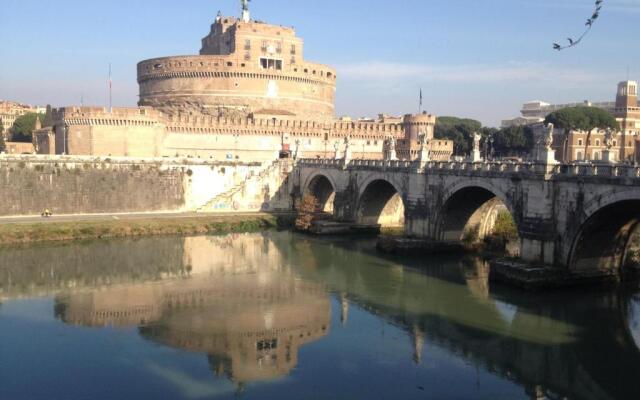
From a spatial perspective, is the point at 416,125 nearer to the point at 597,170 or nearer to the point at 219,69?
the point at 219,69

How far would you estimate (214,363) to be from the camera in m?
13.7

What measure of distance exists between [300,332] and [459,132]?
59.1 metres

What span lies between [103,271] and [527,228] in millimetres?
14976

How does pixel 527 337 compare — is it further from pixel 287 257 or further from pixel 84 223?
pixel 84 223

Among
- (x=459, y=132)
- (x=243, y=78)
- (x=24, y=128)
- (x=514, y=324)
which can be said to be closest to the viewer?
(x=514, y=324)

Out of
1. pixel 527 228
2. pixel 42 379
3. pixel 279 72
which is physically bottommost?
pixel 42 379

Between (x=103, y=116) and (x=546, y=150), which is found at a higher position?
(x=103, y=116)

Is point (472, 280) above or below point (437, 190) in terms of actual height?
below

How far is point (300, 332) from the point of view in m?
16.0

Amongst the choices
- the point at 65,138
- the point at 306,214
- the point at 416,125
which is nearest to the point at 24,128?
the point at 65,138

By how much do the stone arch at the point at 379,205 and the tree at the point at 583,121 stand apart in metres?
25.8

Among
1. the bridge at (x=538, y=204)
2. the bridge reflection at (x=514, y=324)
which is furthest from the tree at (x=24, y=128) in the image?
the bridge reflection at (x=514, y=324)

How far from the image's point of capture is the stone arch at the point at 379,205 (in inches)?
1270

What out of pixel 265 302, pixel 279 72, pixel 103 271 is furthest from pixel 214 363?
pixel 279 72
